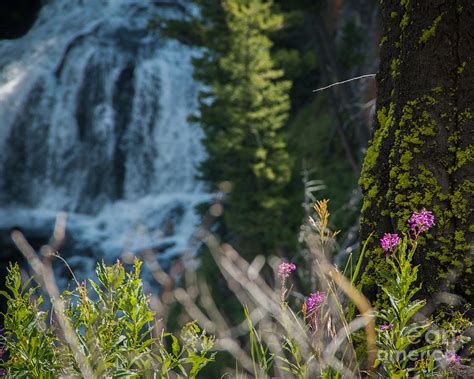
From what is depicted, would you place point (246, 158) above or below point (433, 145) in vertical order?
below

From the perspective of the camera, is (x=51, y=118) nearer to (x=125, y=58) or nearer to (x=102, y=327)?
(x=125, y=58)

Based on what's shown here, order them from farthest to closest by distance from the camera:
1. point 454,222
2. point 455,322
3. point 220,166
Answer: point 220,166 → point 454,222 → point 455,322

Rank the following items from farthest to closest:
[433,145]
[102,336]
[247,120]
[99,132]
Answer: [99,132], [247,120], [433,145], [102,336]

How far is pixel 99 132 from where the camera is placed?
2234 cm

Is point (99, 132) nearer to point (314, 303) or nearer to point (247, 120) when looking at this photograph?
point (247, 120)

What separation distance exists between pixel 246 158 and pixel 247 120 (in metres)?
0.79

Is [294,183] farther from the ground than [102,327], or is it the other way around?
[102,327]

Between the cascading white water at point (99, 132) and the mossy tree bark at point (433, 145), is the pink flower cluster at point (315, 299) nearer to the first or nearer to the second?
the mossy tree bark at point (433, 145)

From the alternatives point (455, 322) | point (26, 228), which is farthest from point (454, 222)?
point (26, 228)

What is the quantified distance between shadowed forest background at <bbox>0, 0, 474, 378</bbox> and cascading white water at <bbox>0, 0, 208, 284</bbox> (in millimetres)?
56

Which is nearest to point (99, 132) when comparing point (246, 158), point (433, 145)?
point (246, 158)

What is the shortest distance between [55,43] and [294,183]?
12151 millimetres

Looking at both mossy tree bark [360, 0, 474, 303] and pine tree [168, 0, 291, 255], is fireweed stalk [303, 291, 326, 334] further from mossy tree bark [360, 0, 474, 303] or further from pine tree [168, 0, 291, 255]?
pine tree [168, 0, 291, 255]

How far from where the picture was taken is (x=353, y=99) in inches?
614
